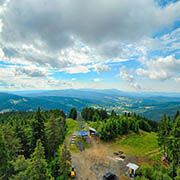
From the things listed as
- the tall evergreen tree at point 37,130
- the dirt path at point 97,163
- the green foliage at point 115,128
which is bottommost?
the dirt path at point 97,163

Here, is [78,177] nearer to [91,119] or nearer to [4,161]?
[4,161]

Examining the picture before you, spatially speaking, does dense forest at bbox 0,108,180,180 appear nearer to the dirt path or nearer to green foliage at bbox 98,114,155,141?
green foliage at bbox 98,114,155,141

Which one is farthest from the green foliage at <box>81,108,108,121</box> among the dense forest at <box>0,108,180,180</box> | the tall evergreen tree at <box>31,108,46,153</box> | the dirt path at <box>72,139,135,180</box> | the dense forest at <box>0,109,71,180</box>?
the tall evergreen tree at <box>31,108,46,153</box>

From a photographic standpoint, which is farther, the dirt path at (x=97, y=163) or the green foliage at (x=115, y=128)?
the green foliage at (x=115, y=128)

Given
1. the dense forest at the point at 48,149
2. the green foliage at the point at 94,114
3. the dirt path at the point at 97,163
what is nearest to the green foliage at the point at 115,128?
the dense forest at the point at 48,149

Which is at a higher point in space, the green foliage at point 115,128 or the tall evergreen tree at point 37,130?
the tall evergreen tree at point 37,130

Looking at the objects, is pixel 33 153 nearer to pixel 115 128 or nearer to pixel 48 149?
pixel 48 149

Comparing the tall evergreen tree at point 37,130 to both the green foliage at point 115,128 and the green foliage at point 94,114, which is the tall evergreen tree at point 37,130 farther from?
the green foliage at point 94,114

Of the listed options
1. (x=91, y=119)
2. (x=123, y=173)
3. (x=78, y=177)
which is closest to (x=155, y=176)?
(x=123, y=173)

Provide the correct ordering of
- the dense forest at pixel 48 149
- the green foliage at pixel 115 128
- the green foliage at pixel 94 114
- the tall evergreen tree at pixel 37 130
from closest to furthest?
the dense forest at pixel 48 149, the tall evergreen tree at pixel 37 130, the green foliage at pixel 115 128, the green foliage at pixel 94 114
